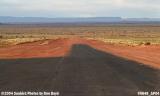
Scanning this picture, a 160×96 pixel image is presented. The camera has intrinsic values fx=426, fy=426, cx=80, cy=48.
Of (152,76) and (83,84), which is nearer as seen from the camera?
(83,84)

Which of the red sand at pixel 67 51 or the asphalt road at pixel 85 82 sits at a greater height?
the asphalt road at pixel 85 82

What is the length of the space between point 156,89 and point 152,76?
14.8 feet

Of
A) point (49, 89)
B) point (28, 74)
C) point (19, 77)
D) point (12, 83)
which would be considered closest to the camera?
point (49, 89)

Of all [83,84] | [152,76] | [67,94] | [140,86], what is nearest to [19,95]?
[67,94]

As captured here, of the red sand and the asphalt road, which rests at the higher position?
the asphalt road

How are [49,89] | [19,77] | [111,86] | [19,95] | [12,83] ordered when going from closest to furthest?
1. [19,95]
2. [49,89]
3. [111,86]
4. [12,83]
5. [19,77]

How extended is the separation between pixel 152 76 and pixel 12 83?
6.36 metres

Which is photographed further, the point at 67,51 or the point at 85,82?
the point at 67,51

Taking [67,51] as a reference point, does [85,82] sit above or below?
above

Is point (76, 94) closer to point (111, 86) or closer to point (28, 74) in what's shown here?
point (111, 86)

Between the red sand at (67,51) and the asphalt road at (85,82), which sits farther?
the red sand at (67,51)

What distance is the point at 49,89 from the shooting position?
14.1 metres

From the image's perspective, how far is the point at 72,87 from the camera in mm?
14789

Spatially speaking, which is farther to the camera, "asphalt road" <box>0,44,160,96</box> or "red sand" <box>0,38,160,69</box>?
"red sand" <box>0,38,160,69</box>
